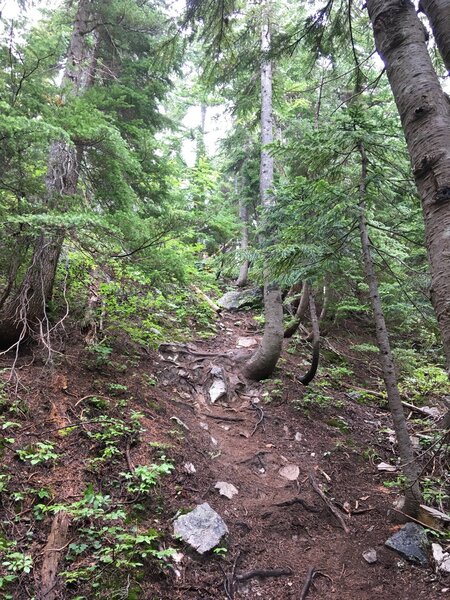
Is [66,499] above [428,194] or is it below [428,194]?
below

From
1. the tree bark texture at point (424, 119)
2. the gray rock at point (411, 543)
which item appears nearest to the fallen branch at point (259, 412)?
the gray rock at point (411, 543)

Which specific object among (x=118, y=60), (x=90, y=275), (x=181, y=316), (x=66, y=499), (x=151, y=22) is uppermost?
(x=151, y=22)

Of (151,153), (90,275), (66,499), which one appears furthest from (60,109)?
(66,499)

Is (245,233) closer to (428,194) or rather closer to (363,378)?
(363,378)

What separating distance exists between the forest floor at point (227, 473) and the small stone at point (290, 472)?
68 mm

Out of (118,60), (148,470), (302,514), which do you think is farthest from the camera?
(118,60)

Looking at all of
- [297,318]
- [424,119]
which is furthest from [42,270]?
[297,318]

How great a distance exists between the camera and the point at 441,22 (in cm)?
237

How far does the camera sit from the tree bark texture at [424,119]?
2.09 meters

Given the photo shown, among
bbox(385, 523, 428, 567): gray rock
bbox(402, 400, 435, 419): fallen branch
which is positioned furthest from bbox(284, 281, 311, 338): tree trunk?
bbox(385, 523, 428, 567): gray rock

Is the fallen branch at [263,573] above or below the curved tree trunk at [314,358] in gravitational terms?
below

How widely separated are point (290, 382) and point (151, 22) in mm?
9766

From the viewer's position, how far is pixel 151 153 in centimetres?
772

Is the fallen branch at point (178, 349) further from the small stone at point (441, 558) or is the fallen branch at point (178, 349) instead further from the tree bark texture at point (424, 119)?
the tree bark texture at point (424, 119)
